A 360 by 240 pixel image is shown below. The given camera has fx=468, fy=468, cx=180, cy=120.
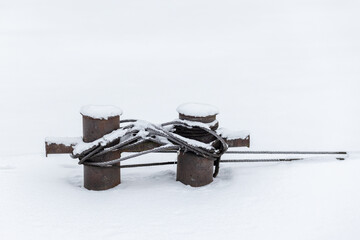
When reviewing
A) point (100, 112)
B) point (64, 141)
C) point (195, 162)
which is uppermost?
point (100, 112)

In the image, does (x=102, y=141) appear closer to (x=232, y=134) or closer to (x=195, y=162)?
(x=195, y=162)

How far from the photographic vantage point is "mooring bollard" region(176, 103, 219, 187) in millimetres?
2914

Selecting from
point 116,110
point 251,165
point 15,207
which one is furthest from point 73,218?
point 251,165

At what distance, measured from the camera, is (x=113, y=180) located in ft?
9.55

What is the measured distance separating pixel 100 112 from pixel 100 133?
13 centimetres

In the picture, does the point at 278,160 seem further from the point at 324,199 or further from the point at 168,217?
the point at 168,217

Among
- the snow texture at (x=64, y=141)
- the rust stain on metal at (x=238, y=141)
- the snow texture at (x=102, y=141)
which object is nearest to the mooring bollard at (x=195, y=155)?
the rust stain on metal at (x=238, y=141)

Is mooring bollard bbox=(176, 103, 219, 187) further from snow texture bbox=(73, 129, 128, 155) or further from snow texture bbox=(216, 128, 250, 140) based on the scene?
snow texture bbox=(73, 129, 128, 155)

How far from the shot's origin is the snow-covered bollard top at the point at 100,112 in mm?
2760

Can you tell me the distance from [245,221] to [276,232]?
184 mm

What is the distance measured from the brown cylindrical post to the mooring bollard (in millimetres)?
406

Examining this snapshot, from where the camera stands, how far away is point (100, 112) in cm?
277

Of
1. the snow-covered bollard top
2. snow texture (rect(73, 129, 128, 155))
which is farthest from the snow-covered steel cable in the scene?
the snow-covered bollard top

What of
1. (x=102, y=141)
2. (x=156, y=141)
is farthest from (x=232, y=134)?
(x=102, y=141)
